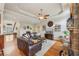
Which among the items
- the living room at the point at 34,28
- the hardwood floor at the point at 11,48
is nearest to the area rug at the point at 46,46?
the living room at the point at 34,28

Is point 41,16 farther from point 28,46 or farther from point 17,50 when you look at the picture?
point 17,50

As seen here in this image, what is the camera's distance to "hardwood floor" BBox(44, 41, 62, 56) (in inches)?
62.5

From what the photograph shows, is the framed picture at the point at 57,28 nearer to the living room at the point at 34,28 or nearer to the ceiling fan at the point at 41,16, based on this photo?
the living room at the point at 34,28

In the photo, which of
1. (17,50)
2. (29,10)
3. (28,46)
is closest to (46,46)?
(28,46)

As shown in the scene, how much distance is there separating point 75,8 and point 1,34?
3.86ft

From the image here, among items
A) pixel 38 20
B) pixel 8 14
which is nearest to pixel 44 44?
pixel 38 20

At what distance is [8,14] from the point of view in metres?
1.58

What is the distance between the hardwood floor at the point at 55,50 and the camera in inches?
62.5

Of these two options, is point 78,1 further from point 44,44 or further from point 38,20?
point 44,44

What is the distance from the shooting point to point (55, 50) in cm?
161

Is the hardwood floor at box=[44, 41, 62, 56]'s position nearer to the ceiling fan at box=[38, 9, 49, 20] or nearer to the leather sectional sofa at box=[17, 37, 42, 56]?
the leather sectional sofa at box=[17, 37, 42, 56]

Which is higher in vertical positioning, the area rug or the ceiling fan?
the ceiling fan

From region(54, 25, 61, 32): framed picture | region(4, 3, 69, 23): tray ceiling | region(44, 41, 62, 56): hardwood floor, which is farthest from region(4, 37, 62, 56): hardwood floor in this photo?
region(4, 3, 69, 23): tray ceiling

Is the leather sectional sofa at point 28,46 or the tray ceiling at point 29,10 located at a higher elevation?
the tray ceiling at point 29,10
